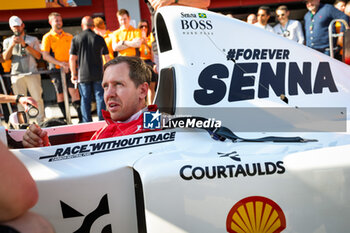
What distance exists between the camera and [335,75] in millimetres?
1999

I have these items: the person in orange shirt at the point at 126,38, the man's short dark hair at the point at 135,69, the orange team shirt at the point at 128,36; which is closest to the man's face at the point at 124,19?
the person in orange shirt at the point at 126,38

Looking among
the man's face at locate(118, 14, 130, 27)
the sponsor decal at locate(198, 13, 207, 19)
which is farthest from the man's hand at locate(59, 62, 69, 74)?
the sponsor decal at locate(198, 13, 207, 19)

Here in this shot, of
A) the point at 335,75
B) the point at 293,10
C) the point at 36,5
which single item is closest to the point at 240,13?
the point at 293,10

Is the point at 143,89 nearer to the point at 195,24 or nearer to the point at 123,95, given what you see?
the point at 123,95

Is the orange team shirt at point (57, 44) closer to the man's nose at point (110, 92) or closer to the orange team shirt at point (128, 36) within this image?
the orange team shirt at point (128, 36)

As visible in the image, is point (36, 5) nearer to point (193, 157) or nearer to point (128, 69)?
point (128, 69)

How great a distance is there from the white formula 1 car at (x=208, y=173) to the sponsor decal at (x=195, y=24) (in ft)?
0.83

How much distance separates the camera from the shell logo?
1355 mm

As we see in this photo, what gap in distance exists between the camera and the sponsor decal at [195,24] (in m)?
1.91

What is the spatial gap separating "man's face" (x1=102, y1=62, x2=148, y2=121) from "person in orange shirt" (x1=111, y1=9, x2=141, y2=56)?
11.1ft

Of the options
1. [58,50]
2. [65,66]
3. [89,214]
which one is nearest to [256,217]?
[89,214]

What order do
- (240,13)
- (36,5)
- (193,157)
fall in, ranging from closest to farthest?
1. (193,157)
2. (36,5)
3. (240,13)

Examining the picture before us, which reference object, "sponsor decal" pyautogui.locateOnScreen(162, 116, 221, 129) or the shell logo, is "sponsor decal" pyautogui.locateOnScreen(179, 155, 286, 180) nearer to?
the shell logo

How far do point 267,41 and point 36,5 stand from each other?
9.20 m
